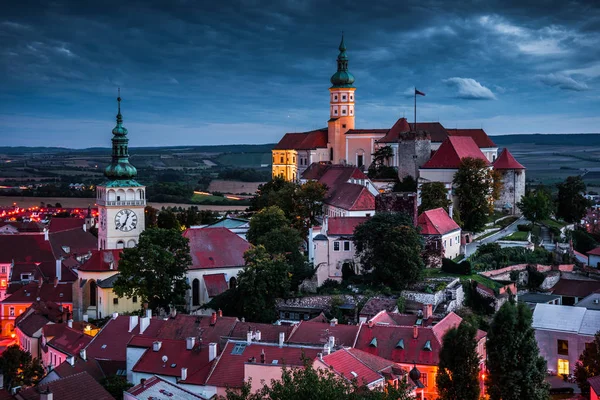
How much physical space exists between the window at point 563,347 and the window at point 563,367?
39cm

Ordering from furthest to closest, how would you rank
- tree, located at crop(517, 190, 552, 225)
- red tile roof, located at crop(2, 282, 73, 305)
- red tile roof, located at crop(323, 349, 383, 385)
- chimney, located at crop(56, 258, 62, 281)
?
1. chimney, located at crop(56, 258, 62, 281)
2. tree, located at crop(517, 190, 552, 225)
3. red tile roof, located at crop(2, 282, 73, 305)
4. red tile roof, located at crop(323, 349, 383, 385)

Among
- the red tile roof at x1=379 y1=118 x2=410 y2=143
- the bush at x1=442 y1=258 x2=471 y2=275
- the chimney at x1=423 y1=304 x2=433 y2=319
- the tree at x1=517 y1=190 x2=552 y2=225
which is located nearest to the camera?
the chimney at x1=423 y1=304 x2=433 y2=319

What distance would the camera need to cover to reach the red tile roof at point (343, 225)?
51869mm

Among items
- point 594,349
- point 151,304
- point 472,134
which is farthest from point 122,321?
point 472,134

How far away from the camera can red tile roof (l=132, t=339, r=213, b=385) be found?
36000mm

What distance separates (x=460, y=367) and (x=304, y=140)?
6335 centimetres

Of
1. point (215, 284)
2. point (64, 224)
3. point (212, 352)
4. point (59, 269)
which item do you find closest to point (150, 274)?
point (215, 284)

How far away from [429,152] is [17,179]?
146m

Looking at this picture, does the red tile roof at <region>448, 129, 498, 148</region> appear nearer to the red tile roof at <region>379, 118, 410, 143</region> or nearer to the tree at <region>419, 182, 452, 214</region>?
the red tile roof at <region>379, 118, 410, 143</region>

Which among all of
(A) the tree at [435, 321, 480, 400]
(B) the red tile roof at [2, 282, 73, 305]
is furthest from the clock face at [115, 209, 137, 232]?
(A) the tree at [435, 321, 480, 400]

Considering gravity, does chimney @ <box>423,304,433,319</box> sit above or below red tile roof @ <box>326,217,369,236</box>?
below

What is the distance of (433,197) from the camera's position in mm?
60000

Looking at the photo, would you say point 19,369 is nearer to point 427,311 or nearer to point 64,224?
point 427,311

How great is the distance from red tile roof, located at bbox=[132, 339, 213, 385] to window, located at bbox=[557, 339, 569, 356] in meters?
18.5
